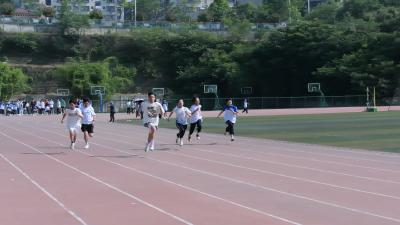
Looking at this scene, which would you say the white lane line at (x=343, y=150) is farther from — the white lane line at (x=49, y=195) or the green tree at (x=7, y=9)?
the green tree at (x=7, y=9)

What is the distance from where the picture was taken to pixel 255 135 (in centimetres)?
3112

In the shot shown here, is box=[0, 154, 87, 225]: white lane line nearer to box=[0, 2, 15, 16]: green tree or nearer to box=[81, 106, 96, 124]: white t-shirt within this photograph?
box=[81, 106, 96, 124]: white t-shirt

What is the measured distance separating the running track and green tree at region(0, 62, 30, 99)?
6486 centimetres

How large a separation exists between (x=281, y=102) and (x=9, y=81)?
33.1 m

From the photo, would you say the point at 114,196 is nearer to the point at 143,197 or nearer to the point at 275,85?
the point at 143,197

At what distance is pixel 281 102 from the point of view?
8200 centimetres

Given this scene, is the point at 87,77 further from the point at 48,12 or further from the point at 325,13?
the point at 48,12

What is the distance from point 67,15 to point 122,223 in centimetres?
9685

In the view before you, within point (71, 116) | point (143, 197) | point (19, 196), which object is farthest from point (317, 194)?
point (71, 116)

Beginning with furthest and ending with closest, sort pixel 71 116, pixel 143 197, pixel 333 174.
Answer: pixel 71 116
pixel 333 174
pixel 143 197

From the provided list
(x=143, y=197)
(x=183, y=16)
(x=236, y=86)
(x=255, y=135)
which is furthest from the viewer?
(x=183, y=16)

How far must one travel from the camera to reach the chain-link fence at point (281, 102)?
78.0 m

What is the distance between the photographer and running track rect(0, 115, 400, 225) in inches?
413

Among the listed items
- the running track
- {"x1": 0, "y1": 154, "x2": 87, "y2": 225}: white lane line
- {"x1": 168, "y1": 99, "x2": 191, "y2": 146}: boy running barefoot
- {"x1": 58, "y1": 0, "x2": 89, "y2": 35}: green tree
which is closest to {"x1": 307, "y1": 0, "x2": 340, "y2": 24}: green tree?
{"x1": 58, "y1": 0, "x2": 89, "y2": 35}: green tree
